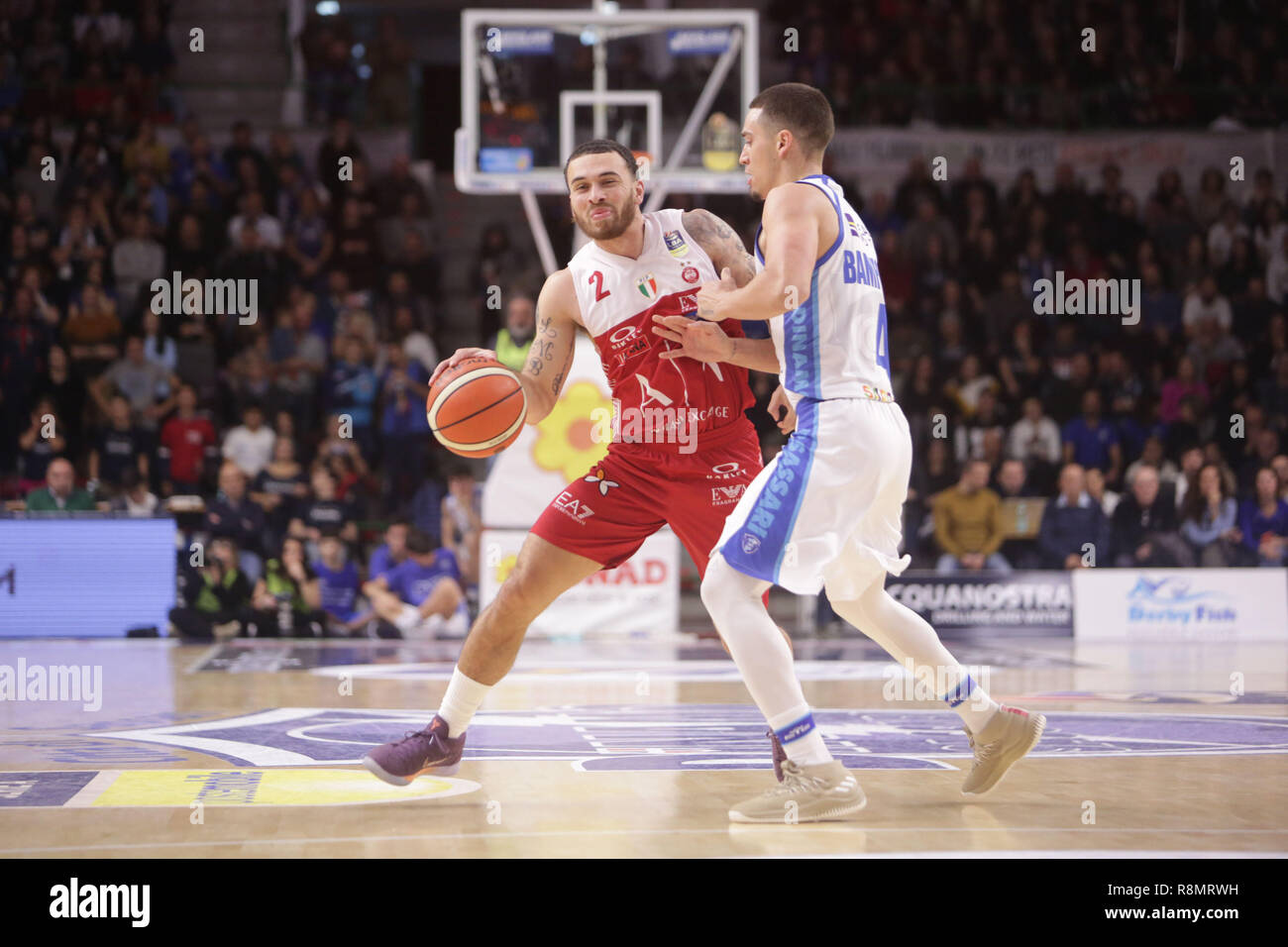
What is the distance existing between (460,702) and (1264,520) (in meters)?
10.2

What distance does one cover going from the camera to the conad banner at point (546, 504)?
468 inches

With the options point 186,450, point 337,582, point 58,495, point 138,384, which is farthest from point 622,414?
point 138,384

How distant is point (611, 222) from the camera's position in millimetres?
5066

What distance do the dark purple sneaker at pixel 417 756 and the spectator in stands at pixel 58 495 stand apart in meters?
8.22

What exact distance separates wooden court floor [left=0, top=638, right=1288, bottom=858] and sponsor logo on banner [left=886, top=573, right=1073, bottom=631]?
8.09 ft

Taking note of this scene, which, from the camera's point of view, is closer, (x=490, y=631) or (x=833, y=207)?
(x=833, y=207)

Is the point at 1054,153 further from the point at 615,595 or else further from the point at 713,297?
the point at 713,297

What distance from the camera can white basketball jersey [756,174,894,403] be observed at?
4.44 m

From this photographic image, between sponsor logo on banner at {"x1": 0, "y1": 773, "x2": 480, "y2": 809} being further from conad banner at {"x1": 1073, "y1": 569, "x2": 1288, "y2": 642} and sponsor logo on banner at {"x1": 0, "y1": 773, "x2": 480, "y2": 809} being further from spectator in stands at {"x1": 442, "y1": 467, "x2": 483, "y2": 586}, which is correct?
conad banner at {"x1": 1073, "y1": 569, "x2": 1288, "y2": 642}

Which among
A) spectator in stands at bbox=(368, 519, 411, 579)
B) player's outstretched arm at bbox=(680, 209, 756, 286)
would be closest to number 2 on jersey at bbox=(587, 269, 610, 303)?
player's outstretched arm at bbox=(680, 209, 756, 286)

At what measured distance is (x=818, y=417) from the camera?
4430 mm
